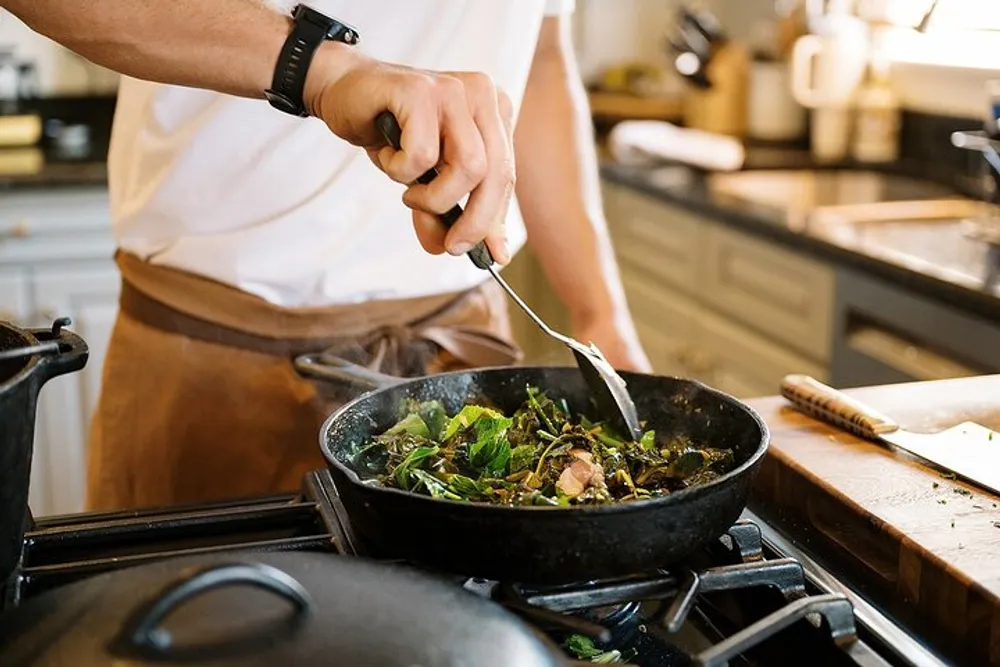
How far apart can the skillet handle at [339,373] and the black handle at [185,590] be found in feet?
1.41

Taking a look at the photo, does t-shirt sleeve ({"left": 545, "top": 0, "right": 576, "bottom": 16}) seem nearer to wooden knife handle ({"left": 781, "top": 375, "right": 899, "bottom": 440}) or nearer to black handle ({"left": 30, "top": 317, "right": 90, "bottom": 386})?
wooden knife handle ({"left": 781, "top": 375, "right": 899, "bottom": 440})

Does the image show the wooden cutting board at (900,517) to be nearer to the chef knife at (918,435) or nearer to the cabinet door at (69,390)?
the chef knife at (918,435)

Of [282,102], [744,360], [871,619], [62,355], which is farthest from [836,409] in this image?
[744,360]

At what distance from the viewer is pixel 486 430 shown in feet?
2.81

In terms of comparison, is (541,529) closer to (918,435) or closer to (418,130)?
(418,130)

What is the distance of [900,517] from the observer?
82cm

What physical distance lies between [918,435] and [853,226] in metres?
1.31

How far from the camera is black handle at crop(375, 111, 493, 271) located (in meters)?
0.82

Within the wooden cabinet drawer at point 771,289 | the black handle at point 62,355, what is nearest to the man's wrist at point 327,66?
the black handle at point 62,355

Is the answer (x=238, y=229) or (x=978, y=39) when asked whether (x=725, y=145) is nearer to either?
(x=978, y=39)

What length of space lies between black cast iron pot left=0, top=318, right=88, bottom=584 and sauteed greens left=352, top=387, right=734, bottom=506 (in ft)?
0.72

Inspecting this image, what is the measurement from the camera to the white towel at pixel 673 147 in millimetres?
2803

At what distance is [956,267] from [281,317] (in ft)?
3.61

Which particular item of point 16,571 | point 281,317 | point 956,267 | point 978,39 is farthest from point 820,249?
point 16,571
